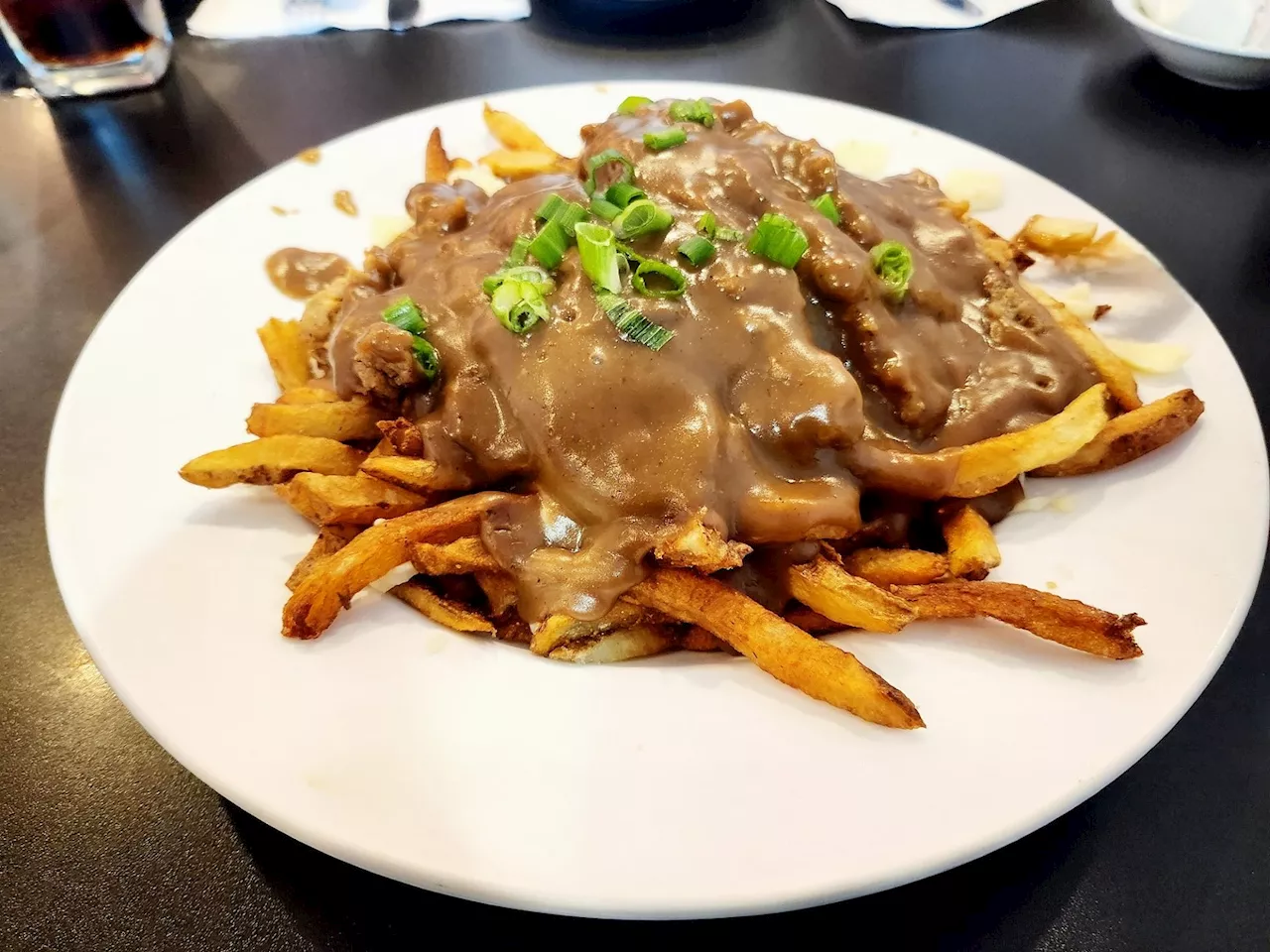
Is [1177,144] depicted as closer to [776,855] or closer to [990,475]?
[990,475]

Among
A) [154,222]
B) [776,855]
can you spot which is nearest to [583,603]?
[776,855]

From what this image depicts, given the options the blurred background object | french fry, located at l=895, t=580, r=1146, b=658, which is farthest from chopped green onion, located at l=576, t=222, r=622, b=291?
the blurred background object

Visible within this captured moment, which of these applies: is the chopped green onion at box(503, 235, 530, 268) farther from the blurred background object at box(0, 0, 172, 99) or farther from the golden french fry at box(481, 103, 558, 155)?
the blurred background object at box(0, 0, 172, 99)

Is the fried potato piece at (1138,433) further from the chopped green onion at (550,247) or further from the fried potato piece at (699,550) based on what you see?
the chopped green onion at (550,247)

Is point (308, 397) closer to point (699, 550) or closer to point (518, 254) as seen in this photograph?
point (518, 254)

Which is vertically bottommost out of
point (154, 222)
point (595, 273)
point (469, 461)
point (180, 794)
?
A: point (180, 794)

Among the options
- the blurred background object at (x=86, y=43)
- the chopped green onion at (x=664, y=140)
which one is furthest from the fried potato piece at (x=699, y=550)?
the blurred background object at (x=86, y=43)

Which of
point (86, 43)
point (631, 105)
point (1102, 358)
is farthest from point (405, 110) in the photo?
A: point (1102, 358)
